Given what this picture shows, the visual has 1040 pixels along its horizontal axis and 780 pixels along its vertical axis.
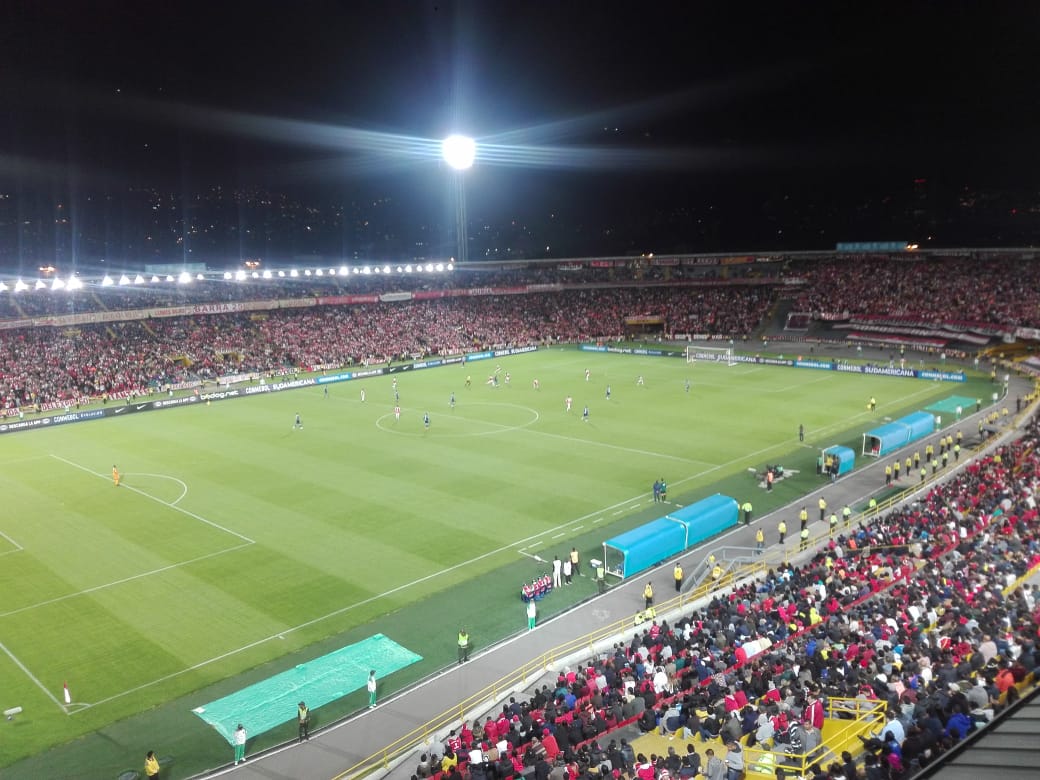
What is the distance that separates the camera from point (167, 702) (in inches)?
762

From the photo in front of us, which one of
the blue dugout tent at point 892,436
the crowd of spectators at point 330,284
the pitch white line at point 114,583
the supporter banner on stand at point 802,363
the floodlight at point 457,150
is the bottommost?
the pitch white line at point 114,583

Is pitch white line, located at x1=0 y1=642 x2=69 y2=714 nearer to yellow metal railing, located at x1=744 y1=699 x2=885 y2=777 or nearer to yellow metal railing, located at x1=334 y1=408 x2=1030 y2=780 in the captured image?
yellow metal railing, located at x1=334 y1=408 x2=1030 y2=780

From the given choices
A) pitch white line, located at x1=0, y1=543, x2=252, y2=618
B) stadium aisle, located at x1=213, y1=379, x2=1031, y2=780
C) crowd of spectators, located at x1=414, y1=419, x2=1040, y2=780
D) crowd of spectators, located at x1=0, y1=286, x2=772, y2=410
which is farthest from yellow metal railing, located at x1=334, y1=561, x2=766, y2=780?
crowd of spectators, located at x1=0, y1=286, x2=772, y2=410

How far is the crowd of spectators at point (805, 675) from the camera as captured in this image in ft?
40.1

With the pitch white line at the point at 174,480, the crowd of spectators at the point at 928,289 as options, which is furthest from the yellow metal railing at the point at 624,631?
the crowd of spectators at the point at 928,289

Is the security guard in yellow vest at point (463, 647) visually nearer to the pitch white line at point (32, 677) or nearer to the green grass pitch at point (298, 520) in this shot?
the green grass pitch at point (298, 520)

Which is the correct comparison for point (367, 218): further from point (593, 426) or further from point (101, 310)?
point (593, 426)

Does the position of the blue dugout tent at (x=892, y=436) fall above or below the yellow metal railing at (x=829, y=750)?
above

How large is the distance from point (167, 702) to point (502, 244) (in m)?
145

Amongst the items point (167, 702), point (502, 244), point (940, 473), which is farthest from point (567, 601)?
point (502, 244)

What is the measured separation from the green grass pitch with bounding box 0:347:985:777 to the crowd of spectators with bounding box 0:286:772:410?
12.8m

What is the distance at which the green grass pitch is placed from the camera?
67.3 ft

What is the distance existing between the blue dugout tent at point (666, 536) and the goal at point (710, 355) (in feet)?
153

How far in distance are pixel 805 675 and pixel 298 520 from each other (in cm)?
2232
